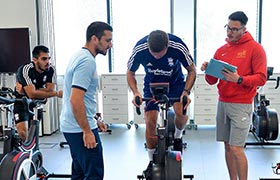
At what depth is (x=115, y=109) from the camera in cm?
646

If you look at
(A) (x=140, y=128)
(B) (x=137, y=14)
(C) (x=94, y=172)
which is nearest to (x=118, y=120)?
(A) (x=140, y=128)

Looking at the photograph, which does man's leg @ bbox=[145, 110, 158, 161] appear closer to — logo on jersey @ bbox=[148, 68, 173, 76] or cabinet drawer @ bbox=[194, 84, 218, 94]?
logo on jersey @ bbox=[148, 68, 173, 76]

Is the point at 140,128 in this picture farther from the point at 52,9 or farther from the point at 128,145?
the point at 52,9

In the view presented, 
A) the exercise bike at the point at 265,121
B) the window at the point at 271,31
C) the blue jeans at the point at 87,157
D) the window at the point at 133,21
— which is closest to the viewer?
the blue jeans at the point at 87,157

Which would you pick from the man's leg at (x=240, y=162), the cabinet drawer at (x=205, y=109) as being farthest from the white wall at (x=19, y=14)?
the man's leg at (x=240, y=162)

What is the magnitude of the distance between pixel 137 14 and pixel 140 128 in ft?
7.65

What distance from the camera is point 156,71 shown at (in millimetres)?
3441

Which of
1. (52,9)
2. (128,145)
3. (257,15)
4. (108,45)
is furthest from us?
(257,15)

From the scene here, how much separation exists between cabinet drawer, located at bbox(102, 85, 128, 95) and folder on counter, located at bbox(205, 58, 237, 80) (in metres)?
3.43

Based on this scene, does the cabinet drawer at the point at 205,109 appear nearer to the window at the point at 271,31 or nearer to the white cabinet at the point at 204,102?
the white cabinet at the point at 204,102

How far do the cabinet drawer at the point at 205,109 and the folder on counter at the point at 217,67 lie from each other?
3146 mm

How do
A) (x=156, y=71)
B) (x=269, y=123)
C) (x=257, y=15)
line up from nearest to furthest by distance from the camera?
1. (x=156, y=71)
2. (x=269, y=123)
3. (x=257, y=15)

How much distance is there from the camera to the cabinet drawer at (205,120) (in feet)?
20.3

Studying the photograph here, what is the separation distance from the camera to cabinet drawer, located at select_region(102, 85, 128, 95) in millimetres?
6418
